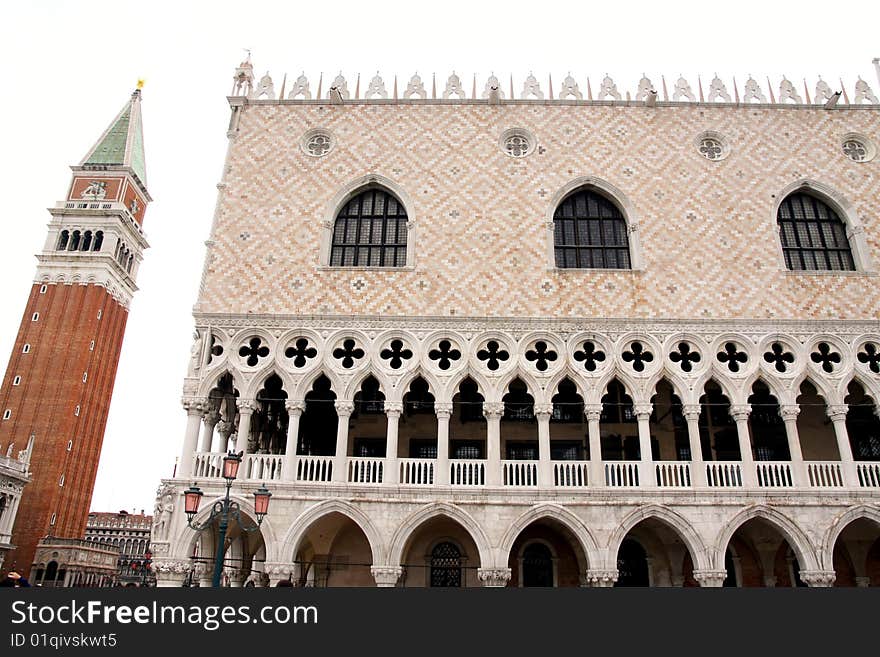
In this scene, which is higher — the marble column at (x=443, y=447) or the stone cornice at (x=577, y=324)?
the stone cornice at (x=577, y=324)

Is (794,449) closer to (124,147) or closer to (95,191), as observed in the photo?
(95,191)

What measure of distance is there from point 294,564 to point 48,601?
331 inches

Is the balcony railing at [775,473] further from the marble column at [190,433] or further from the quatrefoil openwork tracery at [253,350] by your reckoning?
the marble column at [190,433]

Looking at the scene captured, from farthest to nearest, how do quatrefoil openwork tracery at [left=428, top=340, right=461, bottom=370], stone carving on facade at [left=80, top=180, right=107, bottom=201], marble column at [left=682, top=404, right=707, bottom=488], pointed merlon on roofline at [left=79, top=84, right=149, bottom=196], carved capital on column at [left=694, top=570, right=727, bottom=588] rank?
pointed merlon on roofline at [left=79, top=84, right=149, bottom=196], stone carving on facade at [left=80, top=180, right=107, bottom=201], quatrefoil openwork tracery at [left=428, top=340, right=461, bottom=370], marble column at [left=682, top=404, right=707, bottom=488], carved capital on column at [left=694, top=570, right=727, bottom=588]

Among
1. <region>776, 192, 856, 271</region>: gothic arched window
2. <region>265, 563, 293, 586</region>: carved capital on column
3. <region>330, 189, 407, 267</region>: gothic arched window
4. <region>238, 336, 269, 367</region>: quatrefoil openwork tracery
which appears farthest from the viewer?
<region>330, 189, 407, 267</region>: gothic arched window

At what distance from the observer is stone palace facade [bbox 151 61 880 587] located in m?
14.2

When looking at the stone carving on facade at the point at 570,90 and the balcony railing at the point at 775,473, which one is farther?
the stone carving on facade at the point at 570,90

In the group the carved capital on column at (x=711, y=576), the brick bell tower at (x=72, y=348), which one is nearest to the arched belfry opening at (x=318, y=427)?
the carved capital on column at (x=711, y=576)

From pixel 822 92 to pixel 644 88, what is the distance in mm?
4850

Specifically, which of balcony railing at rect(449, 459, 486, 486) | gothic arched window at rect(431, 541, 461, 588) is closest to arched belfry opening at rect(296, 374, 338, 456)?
gothic arched window at rect(431, 541, 461, 588)

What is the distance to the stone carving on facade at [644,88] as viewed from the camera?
18312 mm

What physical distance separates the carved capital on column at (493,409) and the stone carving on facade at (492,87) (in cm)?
872

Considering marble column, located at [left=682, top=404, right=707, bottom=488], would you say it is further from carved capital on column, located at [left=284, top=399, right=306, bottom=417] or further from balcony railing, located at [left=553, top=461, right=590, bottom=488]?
carved capital on column, located at [left=284, top=399, right=306, bottom=417]

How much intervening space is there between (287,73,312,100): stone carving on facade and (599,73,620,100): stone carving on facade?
26.6 ft
